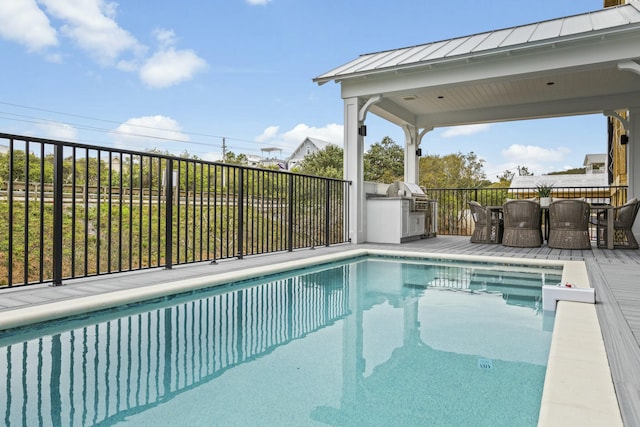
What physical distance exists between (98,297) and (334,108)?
38.8 metres

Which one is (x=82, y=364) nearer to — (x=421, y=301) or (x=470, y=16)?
(x=421, y=301)

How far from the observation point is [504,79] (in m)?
6.16

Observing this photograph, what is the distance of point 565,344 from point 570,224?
17.5ft

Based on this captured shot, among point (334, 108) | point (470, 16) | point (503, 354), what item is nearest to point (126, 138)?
point (334, 108)

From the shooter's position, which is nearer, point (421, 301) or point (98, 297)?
point (98, 297)

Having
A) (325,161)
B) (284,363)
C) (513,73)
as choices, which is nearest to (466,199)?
(513,73)

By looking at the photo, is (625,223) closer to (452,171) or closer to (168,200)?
(168,200)

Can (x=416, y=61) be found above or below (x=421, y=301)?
above

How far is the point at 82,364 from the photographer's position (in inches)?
72.1

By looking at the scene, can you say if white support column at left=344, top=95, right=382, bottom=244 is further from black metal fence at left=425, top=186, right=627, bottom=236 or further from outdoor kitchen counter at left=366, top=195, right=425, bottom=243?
black metal fence at left=425, top=186, right=627, bottom=236

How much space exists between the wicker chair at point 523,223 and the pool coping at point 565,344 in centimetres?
252

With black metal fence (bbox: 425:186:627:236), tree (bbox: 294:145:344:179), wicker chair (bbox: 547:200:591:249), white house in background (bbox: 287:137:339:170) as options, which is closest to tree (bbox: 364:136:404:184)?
tree (bbox: 294:145:344:179)

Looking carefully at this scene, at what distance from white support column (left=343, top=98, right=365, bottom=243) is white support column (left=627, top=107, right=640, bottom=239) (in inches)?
181

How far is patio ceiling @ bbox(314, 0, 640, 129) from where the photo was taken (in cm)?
552
